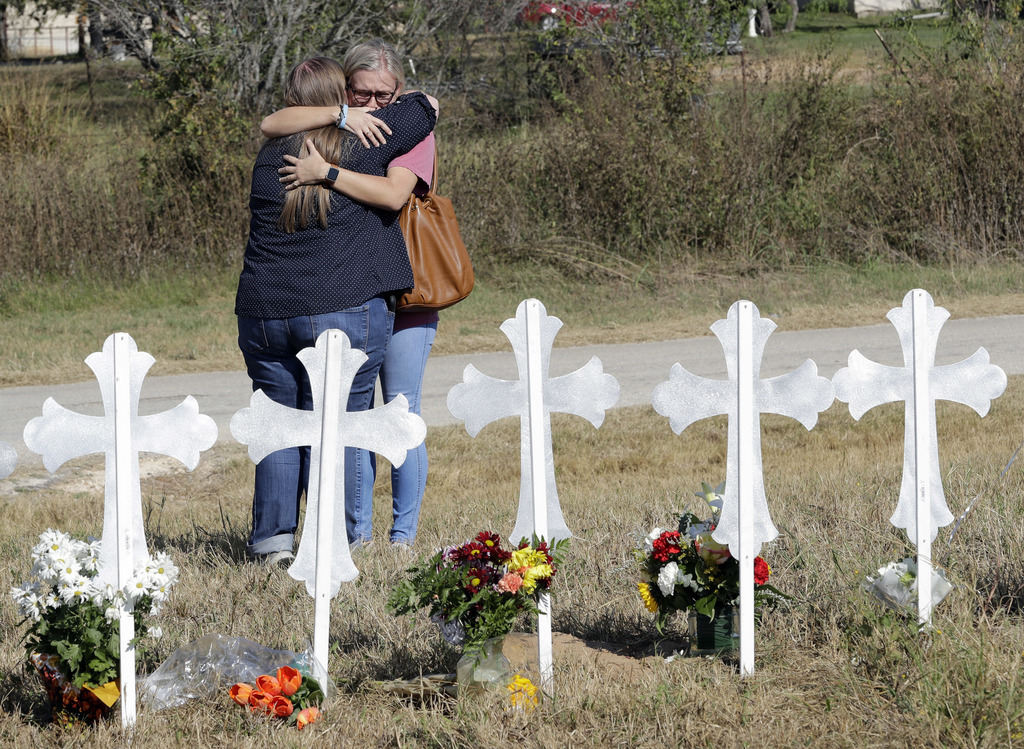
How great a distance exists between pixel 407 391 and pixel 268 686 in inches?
57.1

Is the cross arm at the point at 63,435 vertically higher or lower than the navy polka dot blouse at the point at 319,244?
lower

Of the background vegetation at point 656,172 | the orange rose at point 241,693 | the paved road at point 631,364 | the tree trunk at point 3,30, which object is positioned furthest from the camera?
the tree trunk at point 3,30

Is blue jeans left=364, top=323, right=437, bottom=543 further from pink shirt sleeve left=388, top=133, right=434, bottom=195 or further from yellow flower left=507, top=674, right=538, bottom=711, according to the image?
yellow flower left=507, top=674, right=538, bottom=711

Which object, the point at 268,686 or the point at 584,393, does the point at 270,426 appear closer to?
the point at 268,686

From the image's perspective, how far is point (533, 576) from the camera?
9.44 feet

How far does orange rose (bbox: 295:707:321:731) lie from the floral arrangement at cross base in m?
0.44

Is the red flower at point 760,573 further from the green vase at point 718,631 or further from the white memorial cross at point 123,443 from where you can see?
the white memorial cross at point 123,443

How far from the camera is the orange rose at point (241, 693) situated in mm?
2816

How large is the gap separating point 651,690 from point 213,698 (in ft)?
3.64

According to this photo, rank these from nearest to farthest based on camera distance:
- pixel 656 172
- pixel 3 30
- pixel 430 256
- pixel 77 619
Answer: pixel 77 619, pixel 430 256, pixel 656 172, pixel 3 30

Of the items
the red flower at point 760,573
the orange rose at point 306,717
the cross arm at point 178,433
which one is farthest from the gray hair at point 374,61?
the orange rose at point 306,717

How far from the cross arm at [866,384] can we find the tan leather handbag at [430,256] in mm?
1342

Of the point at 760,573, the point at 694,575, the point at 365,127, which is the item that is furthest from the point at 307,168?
the point at 760,573

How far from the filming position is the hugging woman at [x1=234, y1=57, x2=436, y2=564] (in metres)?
3.61
